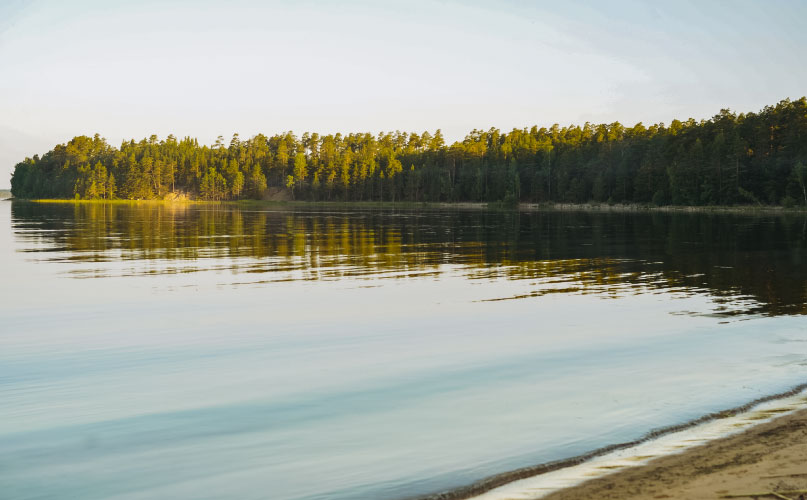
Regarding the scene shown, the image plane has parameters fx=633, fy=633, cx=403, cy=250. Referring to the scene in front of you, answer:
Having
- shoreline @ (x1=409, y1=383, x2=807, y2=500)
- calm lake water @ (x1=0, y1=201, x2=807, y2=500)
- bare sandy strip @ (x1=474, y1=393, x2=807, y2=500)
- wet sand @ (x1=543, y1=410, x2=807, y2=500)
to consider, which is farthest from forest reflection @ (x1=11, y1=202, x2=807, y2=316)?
wet sand @ (x1=543, y1=410, x2=807, y2=500)

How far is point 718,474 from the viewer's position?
20.5ft

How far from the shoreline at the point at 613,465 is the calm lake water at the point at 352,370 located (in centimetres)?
23

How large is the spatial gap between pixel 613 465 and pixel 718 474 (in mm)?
1037

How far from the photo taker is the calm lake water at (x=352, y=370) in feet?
23.4

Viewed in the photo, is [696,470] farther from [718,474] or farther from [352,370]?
[352,370]

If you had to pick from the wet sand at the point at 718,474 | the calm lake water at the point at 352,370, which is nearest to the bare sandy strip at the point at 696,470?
the wet sand at the point at 718,474

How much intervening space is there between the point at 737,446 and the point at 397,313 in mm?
10648

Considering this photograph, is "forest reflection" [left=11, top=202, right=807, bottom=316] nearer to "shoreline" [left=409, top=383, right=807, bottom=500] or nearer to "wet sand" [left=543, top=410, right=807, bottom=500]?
"shoreline" [left=409, top=383, right=807, bottom=500]

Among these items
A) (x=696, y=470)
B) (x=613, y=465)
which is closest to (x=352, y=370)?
(x=613, y=465)

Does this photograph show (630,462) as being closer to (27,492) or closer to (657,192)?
(27,492)

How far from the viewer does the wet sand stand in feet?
19.1

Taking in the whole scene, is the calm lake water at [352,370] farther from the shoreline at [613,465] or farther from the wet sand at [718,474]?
the wet sand at [718,474]

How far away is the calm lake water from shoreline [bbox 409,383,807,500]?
234mm

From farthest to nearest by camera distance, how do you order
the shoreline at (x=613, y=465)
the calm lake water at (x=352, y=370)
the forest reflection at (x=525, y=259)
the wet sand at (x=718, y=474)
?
the forest reflection at (x=525, y=259)
the calm lake water at (x=352, y=370)
the shoreline at (x=613, y=465)
the wet sand at (x=718, y=474)
